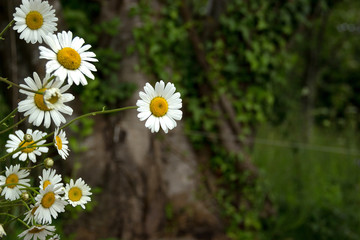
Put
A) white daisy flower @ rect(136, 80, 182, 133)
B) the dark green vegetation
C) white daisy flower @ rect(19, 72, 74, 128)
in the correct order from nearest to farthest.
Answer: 1. white daisy flower @ rect(19, 72, 74, 128)
2. white daisy flower @ rect(136, 80, 182, 133)
3. the dark green vegetation

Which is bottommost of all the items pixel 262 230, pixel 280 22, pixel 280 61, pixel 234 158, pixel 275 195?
pixel 262 230

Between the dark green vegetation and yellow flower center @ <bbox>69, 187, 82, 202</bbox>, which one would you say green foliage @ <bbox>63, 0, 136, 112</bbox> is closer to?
the dark green vegetation

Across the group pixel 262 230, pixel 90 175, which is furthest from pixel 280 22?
pixel 90 175

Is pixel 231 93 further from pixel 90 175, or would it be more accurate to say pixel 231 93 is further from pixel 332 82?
pixel 332 82

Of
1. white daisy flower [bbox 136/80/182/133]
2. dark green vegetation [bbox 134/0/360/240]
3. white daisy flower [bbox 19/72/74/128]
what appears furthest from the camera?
dark green vegetation [bbox 134/0/360/240]

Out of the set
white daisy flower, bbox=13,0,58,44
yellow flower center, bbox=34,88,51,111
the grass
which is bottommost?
the grass

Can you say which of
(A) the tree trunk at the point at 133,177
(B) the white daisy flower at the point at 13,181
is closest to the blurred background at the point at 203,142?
(A) the tree trunk at the point at 133,177

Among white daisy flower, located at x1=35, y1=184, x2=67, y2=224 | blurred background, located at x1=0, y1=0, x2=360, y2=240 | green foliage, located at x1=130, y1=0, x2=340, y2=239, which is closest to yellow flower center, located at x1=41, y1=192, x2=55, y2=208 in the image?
white daisy flower, located at x1=35, y1=184, x2=67, y2=224

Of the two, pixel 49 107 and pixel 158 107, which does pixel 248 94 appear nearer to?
pixel 158 107
